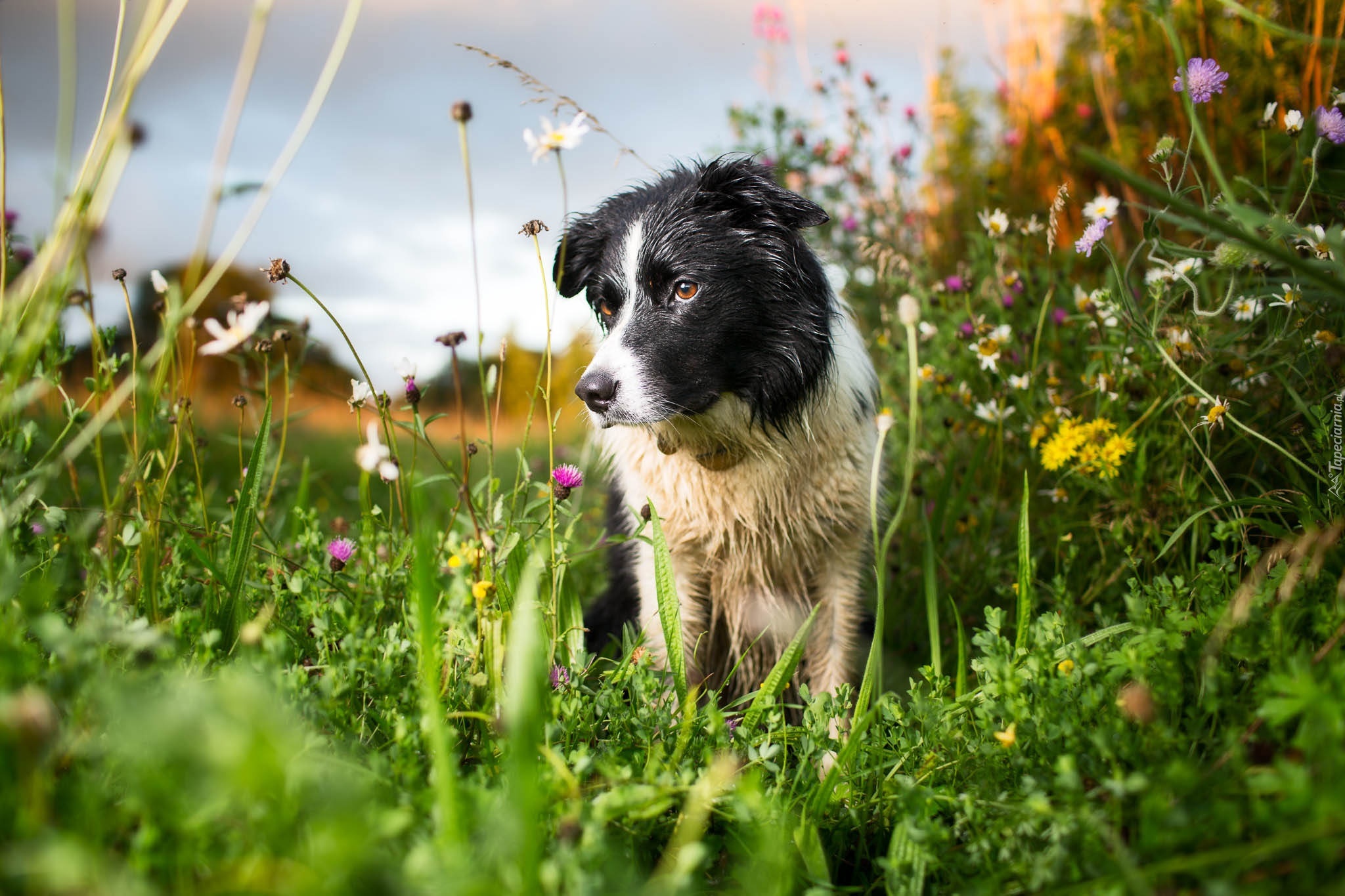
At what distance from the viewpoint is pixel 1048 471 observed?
122 inches

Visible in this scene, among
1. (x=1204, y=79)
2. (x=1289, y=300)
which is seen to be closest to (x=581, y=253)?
(x=1204, y=79)

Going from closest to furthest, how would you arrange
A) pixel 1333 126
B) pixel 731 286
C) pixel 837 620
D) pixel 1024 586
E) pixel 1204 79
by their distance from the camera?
pixel 1024 586 → pixel 1333 126 → pixel 1204 79 → pixel 731 286 → pixel 837 620

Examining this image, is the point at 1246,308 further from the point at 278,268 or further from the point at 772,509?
the point at 278,268

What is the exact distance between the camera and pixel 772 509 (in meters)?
2.54

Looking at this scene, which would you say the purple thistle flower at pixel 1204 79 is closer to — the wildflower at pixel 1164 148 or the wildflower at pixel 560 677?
the wildflower at pixel 1164 148

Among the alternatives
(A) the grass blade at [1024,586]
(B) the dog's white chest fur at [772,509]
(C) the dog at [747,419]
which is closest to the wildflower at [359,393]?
(C) the dog at [747,419]

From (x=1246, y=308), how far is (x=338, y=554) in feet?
8.49

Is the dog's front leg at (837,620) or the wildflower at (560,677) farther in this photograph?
the dog's front leg at (837,620)

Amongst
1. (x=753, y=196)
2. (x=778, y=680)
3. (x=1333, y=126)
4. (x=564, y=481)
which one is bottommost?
(x=778, y=680)

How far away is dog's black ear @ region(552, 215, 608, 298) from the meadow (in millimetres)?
877

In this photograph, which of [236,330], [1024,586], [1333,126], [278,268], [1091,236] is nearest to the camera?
[236,330]

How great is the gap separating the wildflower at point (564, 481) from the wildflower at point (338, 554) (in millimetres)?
577

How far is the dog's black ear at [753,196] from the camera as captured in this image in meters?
2.44

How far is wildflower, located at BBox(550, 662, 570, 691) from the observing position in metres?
1.70
